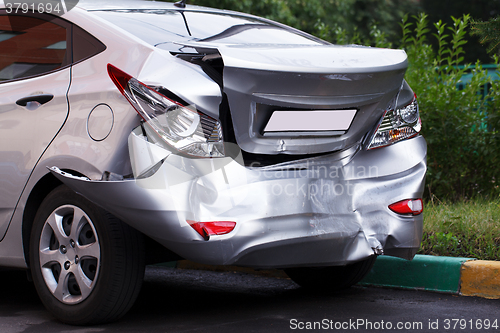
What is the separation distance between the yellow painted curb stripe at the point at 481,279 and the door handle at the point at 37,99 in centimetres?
246

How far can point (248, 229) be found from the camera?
2.53m

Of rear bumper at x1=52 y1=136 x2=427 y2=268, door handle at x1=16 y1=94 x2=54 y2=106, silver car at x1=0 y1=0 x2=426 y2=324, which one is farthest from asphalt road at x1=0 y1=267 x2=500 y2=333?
door handle at x1=16 y1=94 x2=54 y2=106

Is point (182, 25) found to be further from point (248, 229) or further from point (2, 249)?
point (2, 249)

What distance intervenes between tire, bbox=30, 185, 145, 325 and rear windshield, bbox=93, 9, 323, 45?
85cm

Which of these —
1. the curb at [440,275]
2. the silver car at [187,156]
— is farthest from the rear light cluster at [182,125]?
the curb at [440,275]

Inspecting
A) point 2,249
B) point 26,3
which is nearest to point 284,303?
point 2,249

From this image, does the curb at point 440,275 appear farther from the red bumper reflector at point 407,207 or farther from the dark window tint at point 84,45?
the dark window tint at point 84,45

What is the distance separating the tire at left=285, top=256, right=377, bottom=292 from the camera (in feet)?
11.5

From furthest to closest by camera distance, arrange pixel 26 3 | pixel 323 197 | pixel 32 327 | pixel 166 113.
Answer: pixel 26 3, pixel 32 327, pixel 323 197, pixel 166 113

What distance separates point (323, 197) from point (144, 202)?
0.76m

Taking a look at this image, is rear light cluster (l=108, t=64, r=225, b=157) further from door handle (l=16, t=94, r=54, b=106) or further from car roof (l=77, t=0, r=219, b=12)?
car roof (l=77, t=0, r=219, b=12)

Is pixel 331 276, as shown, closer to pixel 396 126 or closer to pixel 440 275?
pixel 440 275

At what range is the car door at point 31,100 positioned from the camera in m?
2.92

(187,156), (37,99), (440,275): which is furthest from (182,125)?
(440,275)
